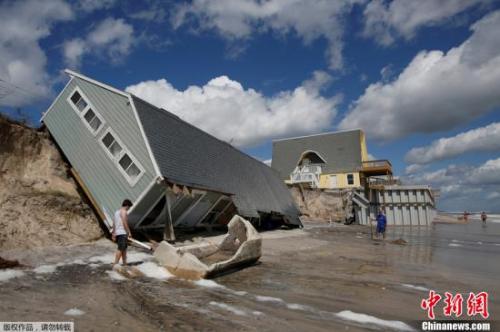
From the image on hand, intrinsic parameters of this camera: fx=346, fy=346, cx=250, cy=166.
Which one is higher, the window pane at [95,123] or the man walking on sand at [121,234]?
the window pane at [95,123]

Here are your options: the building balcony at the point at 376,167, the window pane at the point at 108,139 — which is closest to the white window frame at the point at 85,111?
the window pane at the point at 108,139

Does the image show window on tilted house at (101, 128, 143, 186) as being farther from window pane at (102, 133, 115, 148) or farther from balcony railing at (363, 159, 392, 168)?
balcony railing at (363, 159, 392, 168)

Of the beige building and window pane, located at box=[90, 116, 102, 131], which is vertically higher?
the beige building

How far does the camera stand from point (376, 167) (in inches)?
1699

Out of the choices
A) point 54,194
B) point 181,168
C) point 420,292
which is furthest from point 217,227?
point 420,292

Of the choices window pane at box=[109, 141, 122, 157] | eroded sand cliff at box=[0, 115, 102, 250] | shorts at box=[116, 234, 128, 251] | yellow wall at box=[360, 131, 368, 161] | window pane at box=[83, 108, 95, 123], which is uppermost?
yellow wall at box=[360, 131, 368, 161]

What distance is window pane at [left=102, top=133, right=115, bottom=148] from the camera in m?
14.0

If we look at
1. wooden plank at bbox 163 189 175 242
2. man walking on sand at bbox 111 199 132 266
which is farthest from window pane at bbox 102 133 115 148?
man walking on sand at bbox 111 199 132 266

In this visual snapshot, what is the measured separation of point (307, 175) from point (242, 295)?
43077mm

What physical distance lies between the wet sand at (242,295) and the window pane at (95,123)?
18.1 feet

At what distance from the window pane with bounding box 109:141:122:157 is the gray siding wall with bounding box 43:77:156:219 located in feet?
0.89

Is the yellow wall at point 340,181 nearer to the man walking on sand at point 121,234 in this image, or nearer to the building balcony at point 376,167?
the building balcony at point 376,167

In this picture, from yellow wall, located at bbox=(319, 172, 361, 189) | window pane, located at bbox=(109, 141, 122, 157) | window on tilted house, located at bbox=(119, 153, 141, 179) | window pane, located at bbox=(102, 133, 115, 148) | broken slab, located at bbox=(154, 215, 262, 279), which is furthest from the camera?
yellow wall, located at bbox=(319, 172, 361, 189)

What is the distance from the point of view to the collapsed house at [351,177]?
37.2 metres
